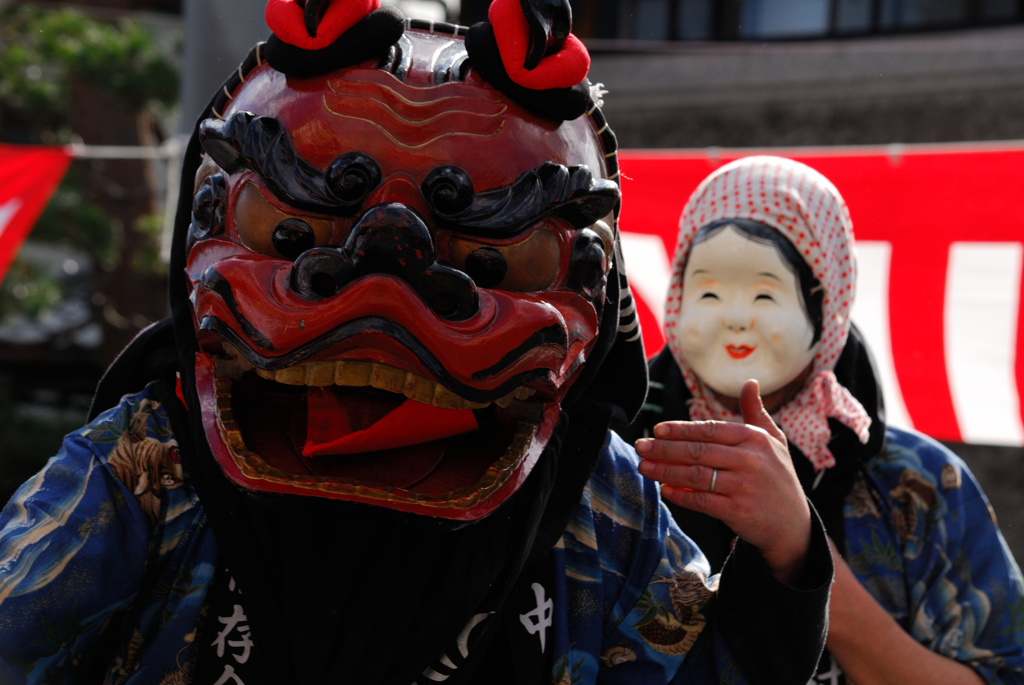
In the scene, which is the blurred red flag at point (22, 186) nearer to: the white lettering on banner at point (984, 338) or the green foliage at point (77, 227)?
the green foliage at point (77, 227)

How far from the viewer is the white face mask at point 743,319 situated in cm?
211

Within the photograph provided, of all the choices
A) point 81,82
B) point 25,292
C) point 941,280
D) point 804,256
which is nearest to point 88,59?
point 81,82

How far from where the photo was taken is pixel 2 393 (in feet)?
25.5

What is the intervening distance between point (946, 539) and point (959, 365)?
189 centimetres

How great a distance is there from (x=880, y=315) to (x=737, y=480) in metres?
2.72

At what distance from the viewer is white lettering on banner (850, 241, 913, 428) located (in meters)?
3.81

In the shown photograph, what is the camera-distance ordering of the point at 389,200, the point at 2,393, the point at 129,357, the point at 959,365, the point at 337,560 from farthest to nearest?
the point at 2,393
the point at 959,365
the point at 129,357
the point at 337,560
the point at 389,200

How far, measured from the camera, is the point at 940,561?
203 centimetres

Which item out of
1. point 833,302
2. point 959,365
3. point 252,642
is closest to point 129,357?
point 252,642

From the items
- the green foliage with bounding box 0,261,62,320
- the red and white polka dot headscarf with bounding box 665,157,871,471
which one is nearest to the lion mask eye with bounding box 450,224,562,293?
the red and white polka dot headscarf with bounding box 665,157,871,471

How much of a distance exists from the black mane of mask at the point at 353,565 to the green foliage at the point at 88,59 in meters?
6.49

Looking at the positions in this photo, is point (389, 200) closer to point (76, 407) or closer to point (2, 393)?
point (2, 393)

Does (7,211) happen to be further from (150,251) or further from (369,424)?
(369,424)

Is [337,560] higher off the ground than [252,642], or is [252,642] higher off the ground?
[337,560]
